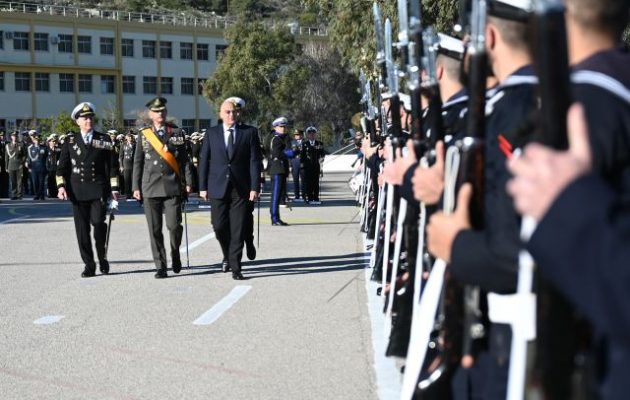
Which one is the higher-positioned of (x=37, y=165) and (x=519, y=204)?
(x=519, y=204)

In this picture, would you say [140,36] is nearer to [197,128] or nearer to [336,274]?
[197,128]

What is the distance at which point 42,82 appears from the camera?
82.1 meters

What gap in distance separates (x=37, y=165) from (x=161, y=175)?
20701mm

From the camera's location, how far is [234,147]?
476 inches

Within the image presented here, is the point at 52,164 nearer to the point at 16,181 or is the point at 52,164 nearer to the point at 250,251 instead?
the point at 16,181

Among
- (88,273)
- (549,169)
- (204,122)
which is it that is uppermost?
(549,169)

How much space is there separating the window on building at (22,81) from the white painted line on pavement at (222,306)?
242 ft

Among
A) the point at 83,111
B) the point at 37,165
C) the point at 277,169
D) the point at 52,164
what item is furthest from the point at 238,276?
the point at 52,164

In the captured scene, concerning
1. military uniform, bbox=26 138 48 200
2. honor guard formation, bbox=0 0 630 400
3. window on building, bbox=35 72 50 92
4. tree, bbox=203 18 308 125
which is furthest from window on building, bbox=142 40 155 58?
honor guard formation, bbox=0 0 630 400

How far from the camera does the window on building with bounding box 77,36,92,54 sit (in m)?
84.1

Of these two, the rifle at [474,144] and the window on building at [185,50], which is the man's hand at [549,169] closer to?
the rifle at [474,144]

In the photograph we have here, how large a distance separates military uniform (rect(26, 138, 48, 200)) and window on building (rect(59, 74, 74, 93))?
174 feet

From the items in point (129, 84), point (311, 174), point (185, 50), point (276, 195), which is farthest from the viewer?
point (185, 50)

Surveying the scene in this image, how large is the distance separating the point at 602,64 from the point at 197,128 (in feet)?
298
